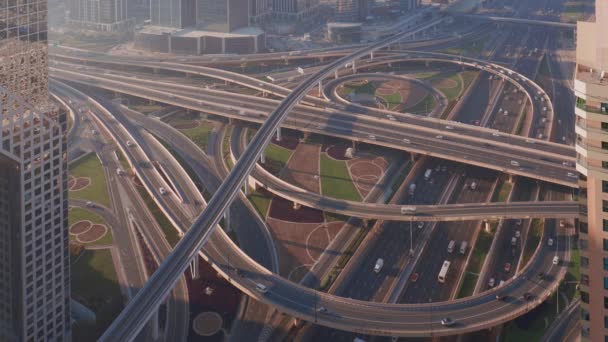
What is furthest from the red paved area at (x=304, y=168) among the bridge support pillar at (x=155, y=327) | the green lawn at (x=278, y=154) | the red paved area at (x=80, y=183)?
the bridge support pillar at (x=155, y=327)

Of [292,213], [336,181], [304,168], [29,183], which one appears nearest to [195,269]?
[292,213]

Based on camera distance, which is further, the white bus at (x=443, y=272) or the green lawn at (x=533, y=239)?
the green lawn at (x=533, y=239)

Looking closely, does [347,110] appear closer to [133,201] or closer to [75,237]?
[133,201]

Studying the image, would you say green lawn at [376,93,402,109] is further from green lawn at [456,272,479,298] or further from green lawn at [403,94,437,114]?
green lawn at [456,272,479,298]

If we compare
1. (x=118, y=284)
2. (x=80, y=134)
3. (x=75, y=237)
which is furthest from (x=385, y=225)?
(x=80, y=134)

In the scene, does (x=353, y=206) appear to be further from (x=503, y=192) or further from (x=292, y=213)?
(x=503, y=192)

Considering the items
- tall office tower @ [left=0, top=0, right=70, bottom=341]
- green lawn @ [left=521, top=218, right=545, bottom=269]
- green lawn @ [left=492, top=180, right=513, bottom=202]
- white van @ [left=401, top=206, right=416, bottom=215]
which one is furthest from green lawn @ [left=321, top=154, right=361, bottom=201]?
tall office tower @ [left=0, top=0, right=70, bottom=341]

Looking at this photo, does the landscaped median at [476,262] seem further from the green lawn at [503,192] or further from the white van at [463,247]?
the green lawn at [503,192]
